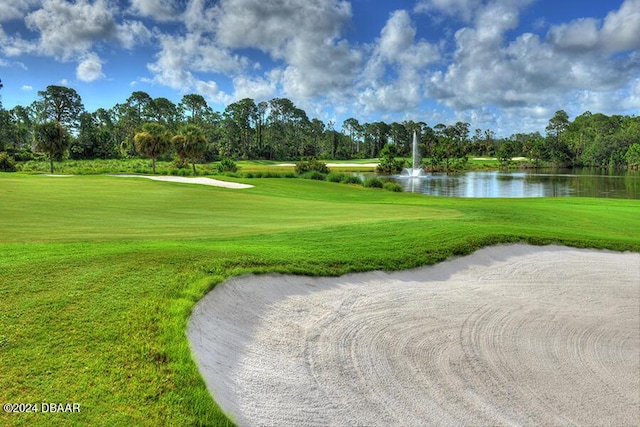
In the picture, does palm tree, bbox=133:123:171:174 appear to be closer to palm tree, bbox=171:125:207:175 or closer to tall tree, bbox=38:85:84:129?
palm tree, bbox=171:125:207:175

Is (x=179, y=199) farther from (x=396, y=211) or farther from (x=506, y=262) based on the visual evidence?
(x=506, y=262)

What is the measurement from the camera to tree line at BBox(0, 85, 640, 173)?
96938 mm

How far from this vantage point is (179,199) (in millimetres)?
21156

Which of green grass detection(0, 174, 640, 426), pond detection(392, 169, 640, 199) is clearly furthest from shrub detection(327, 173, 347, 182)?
green grass detection(0, 174, 640, 426)

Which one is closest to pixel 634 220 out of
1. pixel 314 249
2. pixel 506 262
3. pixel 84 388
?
pixel 506 262

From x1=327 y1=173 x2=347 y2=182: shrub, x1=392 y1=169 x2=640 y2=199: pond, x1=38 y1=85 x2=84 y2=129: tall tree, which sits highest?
x1=38 y1=85 x2=84 y2=129: tall tree

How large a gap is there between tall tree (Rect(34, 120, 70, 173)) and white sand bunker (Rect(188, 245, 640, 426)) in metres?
50.5

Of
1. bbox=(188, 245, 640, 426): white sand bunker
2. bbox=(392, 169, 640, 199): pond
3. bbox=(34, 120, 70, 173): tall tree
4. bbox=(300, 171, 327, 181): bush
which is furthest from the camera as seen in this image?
bbox=(300, 171, 327, 181): bush

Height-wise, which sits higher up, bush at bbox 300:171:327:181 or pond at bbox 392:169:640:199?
bush at bbox 300:171:327:181

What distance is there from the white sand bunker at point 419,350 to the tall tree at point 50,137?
50513 millimetres

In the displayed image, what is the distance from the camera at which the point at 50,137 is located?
46.7m

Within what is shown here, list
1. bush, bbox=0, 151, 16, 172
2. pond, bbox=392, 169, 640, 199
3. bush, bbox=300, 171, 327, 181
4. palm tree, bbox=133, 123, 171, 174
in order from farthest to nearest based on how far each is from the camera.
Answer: palm tree, bbox=133, 123, 171, 174 → bush, bbox=300, 171, 327, 181 → pond, bbox=392, 169, 640, 199 → bush, bbox=0, 151, 16, 172

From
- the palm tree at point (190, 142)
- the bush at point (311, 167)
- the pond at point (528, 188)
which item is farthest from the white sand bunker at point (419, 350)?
the palm tree at point (190, 142)

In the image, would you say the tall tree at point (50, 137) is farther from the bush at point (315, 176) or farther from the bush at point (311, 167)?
the bush at point (311, 167)
